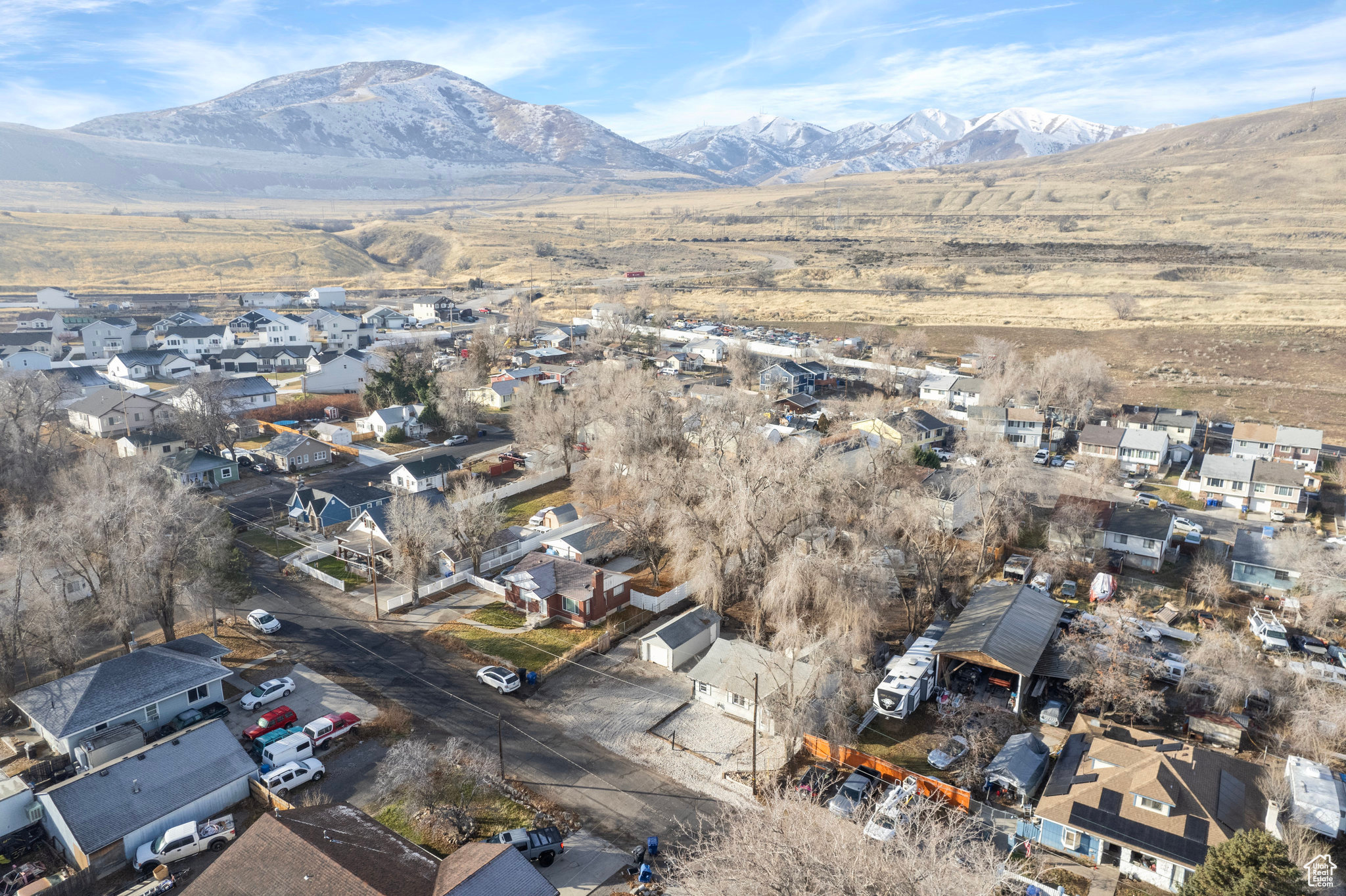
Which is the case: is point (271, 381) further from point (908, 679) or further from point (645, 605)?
point (908, 679)

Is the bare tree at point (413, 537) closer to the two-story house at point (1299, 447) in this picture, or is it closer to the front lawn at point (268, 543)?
the front lawn at point (268, 543)

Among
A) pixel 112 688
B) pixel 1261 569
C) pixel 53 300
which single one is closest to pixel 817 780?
pixel 112 688

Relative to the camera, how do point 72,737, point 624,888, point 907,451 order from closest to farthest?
point 624,888
point 72,737
point 907,451

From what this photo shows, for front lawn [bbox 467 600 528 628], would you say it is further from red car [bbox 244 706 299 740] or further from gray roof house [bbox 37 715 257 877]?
gray roof house [bbox 37 715 257 877]

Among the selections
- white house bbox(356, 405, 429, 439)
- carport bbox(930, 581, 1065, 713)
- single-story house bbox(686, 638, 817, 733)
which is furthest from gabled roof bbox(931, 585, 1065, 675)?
white house bbox(356, 405, 429, 439)

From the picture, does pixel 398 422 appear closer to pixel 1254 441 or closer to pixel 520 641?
pixel 520 641

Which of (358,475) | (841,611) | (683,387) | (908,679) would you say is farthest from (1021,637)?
(683,387)

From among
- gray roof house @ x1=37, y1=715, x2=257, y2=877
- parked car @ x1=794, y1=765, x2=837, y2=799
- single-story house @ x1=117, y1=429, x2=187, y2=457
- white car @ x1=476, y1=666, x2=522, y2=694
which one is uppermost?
single-story house @ x1=117, y1=429, x2=187, y2=457
